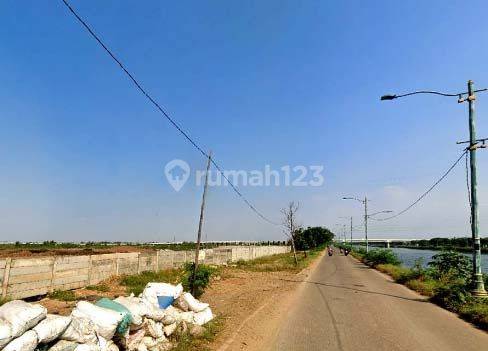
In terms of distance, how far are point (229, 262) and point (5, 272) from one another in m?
28.6

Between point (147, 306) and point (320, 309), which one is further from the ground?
point (147, 306)

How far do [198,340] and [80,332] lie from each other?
3281 millimetres

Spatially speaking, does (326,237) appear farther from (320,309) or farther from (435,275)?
(320,309)

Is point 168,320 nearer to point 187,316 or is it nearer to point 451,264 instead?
point 187,316

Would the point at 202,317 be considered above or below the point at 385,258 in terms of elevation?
below

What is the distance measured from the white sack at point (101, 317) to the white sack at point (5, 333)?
5.01 ft

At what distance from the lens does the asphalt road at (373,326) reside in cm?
808

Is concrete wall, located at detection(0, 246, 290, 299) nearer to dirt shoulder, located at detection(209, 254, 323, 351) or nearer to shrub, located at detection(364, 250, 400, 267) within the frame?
dirt shoulder, located at detection(209, 254, 323, 351)

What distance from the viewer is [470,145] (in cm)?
1474

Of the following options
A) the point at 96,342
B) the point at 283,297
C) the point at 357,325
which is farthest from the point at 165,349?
the point at 283,297

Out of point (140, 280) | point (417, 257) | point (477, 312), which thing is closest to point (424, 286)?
point (477, 312)

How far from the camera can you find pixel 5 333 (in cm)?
464

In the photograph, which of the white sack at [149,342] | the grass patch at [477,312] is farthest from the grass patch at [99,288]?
the grass patch at [477,312]

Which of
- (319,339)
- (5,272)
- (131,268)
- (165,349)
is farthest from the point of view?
(131,268)
